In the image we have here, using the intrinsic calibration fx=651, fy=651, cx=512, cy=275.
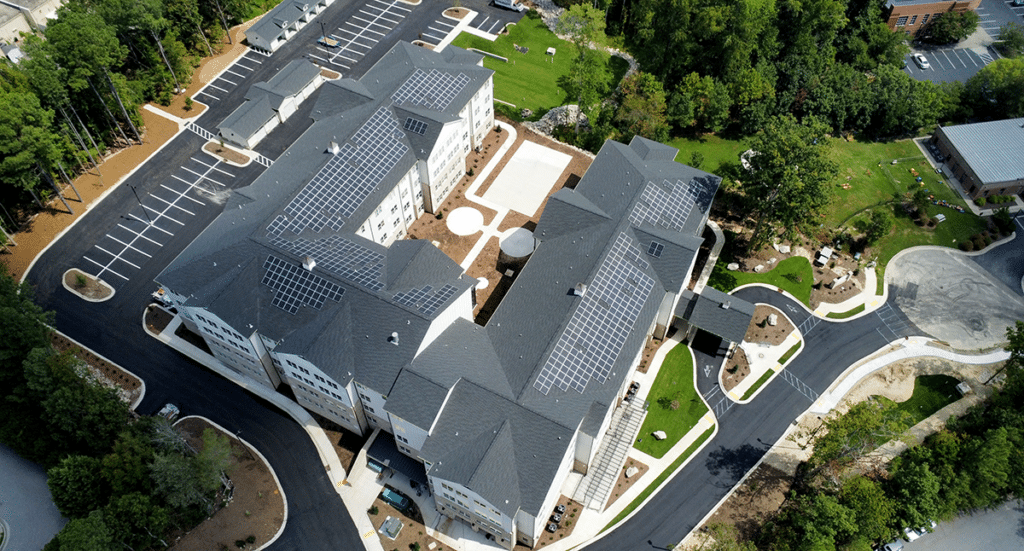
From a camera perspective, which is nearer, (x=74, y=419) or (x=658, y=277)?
(x=74, y=419)

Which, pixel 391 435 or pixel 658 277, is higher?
pixel 658 277

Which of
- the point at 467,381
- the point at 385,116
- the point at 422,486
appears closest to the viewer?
the point at 467,381

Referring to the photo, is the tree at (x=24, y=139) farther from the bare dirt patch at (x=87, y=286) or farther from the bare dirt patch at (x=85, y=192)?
the bare dirt patch at (x=87, y=286)

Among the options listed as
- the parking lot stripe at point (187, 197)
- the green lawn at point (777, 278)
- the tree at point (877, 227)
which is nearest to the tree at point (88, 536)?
the parking lot stripe at point (187, 197)

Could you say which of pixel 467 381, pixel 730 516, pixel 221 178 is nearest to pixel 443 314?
pixel 467 381

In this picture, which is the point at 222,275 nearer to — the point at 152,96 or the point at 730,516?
the point at 152,96

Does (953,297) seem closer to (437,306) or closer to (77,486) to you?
(437,306)
